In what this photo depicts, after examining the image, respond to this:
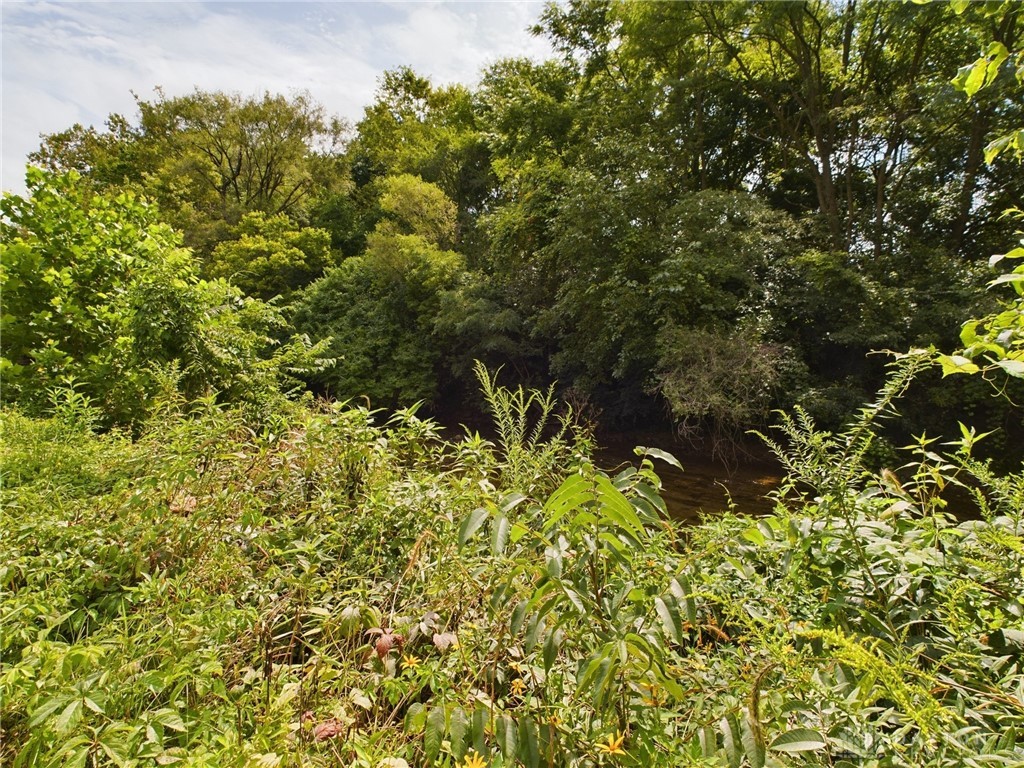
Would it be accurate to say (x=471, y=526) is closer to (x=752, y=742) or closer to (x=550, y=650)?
(x=550, y=650)

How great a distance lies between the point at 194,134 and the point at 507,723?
75.0 ft

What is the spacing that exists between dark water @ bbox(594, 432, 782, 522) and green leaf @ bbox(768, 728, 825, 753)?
487cm

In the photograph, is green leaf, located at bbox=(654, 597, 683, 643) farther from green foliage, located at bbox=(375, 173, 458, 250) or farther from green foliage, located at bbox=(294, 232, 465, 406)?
green foliage, located at bbox=(375, 173, 458, 250)

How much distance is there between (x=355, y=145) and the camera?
22.2 meters

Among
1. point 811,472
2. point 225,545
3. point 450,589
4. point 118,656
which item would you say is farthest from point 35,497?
point 811,472

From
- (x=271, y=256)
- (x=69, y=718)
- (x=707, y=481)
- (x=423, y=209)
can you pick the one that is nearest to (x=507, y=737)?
(x=69, y=718)

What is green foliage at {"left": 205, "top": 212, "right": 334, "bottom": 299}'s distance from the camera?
1556 cm

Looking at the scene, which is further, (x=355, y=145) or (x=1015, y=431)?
(x=355, y=145)

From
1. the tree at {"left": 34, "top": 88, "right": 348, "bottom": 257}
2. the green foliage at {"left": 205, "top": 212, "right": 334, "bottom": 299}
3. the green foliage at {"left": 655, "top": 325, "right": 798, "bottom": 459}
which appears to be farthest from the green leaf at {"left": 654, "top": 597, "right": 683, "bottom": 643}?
the tree at {"left": 34, "top": 88, "right": 348, "bottom": 257}

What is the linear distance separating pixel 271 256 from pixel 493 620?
16972 millimetres

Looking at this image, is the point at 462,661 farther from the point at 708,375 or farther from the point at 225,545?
the point at 708,375

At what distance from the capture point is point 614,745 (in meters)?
0.84

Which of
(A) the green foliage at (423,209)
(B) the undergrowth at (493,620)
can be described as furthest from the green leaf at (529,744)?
(A) the green foliage at (423,209)

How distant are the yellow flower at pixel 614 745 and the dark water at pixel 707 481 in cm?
486
